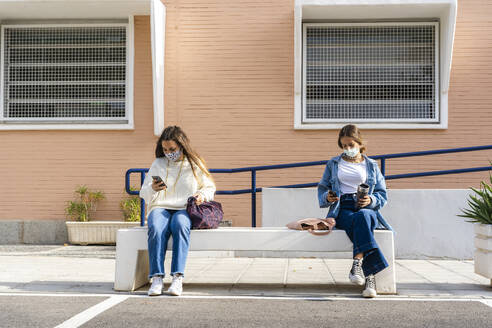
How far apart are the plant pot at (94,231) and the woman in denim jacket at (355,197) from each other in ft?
15.2

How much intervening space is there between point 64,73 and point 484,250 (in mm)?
7747

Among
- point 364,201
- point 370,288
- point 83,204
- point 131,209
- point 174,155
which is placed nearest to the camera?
point 370,288

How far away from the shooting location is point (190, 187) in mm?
5953

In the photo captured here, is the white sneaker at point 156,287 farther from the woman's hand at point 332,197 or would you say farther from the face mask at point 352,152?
the face mask at point 352,152

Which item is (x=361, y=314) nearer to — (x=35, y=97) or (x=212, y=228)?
(x=212, y=228)

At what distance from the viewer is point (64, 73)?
36.0 ft

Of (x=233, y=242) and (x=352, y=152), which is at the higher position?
(x=352, y=152)

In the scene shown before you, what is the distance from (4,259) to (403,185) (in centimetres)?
609

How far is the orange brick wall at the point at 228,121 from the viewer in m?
10.3

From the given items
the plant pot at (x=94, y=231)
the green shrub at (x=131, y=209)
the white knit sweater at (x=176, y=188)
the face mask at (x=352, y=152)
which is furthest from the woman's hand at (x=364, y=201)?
the green shrub at (x=131, y=209)

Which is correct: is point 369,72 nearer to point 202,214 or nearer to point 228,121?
point 228,121

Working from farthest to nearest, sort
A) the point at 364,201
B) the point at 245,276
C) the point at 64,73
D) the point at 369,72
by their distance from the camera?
the point at 64,73
the point at 369,72
the point at 245,276
the point at 364,201

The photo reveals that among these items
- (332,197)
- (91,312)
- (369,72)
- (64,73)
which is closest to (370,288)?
(332,197)

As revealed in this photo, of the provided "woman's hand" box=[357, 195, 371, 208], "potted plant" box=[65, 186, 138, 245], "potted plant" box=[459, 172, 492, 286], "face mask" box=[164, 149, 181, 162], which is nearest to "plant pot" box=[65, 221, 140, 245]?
"potted plant" box=[65, 186, 138, 245]
